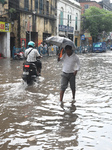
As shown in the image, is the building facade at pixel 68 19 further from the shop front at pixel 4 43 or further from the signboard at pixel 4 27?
the signboard at pixel 4 27

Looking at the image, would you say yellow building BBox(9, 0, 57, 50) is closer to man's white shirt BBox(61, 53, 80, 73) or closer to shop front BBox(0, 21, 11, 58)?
shop front BBox(0, 21, 11, 58)

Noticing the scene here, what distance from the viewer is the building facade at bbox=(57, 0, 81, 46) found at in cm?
3956

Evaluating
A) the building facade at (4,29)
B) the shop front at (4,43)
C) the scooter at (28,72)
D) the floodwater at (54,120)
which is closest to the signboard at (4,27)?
the building facade at (4,29)

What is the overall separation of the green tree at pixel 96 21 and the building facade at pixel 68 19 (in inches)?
77.3

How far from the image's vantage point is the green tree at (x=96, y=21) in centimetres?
4744

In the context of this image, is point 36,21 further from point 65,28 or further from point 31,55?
point 31,55

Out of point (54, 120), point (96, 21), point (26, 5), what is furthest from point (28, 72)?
point (96, 21)

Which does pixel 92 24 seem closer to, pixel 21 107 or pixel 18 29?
pixel 18 29

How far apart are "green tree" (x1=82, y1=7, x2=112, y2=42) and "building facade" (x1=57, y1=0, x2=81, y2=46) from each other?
1964mm

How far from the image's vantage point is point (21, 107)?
5605 millimetres

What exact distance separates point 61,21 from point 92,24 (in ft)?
31.6

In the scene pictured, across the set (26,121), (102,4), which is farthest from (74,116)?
(102,4)

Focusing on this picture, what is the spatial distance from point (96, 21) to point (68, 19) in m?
7.53

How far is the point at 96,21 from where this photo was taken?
157ft
